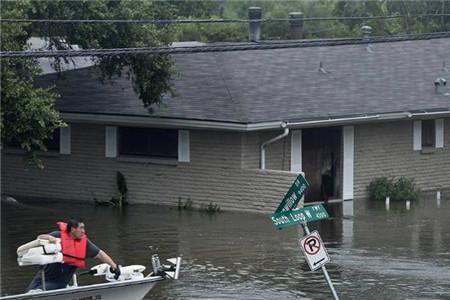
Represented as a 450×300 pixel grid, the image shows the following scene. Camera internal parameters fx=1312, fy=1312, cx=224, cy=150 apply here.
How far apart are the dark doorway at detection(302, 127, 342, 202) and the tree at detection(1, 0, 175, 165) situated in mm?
3553

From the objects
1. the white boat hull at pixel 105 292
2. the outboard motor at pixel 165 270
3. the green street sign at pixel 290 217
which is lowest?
the white boat hull at pixel 105 292

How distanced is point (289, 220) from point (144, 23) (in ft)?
37.2

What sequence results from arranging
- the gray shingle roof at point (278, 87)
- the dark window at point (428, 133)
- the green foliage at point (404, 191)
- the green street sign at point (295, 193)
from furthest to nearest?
the dark window at point (428, 133) → the green foliage at point (404, 191) → the gray shingle roof at point (278, 87) → the green street sign at point (295, 193)

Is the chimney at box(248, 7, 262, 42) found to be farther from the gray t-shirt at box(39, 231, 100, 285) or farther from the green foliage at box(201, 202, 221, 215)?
the gray t-shirt at box(39, 231, 100, 285)

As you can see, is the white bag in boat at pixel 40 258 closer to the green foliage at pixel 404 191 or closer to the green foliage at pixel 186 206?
the green foliage at pixel 186 206

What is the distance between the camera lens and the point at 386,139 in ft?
99.5

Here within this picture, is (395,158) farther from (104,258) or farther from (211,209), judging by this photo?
(104,258)

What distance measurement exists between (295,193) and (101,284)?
276 centimetres

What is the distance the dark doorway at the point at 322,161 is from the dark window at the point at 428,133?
2.83 metres

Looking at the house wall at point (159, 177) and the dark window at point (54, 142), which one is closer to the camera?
the house wall at point (159, 177)

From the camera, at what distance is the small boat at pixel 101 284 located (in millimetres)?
15875

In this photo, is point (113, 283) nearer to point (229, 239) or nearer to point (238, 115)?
point (229, 239)

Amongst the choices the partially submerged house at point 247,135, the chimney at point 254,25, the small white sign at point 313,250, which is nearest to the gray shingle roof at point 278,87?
the partially submerged house at point 247,135

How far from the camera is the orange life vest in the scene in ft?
53.5
